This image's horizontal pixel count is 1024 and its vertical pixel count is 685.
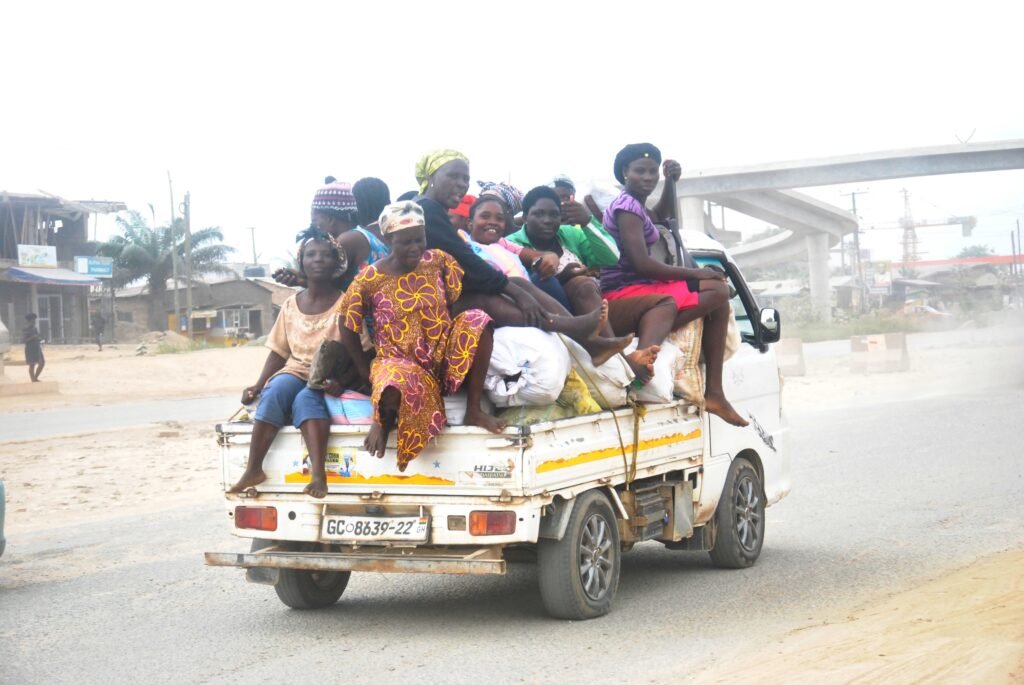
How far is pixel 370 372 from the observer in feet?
21.4

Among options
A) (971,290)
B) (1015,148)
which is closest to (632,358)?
(1015,148)

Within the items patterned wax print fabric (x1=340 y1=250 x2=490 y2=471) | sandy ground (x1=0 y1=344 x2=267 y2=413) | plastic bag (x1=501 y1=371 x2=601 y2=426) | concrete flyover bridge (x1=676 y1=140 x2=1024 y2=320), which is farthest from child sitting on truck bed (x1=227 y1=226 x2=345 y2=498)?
concrete flyover bridge (x1=676 y1=140 x2=1024 y2=320)

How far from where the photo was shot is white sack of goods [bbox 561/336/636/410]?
270 inches

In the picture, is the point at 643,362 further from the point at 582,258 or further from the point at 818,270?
the point at 818,270

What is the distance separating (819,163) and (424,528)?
38.4 m

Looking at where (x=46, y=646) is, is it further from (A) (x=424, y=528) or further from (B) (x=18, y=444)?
(B) (x=18, y=444)

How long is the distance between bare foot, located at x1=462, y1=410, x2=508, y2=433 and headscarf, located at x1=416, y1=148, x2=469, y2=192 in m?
1.50

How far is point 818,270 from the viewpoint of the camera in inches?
2420

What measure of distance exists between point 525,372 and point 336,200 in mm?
2000

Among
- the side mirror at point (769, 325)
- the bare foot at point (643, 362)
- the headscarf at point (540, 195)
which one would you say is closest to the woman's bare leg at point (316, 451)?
the bare foot at point (643, 362)

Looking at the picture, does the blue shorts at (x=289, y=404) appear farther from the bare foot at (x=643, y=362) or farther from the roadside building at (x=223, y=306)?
the roadside building at (x=223, y=306)

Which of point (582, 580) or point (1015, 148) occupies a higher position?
point (1015, 148)

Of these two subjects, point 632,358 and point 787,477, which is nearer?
point 632,358

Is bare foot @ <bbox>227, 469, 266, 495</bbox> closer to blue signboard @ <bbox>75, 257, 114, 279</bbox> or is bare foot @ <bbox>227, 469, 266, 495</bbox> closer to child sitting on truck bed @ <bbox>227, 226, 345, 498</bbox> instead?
child sitting on truck bed @ <bbox>227, 226, 345, 498</bbox>
